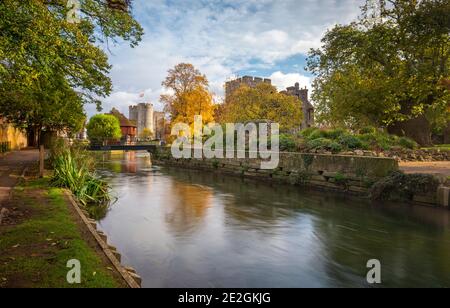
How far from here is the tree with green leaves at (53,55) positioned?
19.4ft

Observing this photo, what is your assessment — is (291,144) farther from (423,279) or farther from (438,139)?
(438,139)

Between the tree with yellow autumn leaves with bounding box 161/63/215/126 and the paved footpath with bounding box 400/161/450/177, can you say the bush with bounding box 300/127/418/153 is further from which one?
the tree with yellow autumn leaves with bounding box 161/63/215/126

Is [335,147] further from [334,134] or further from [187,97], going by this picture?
[187,97]

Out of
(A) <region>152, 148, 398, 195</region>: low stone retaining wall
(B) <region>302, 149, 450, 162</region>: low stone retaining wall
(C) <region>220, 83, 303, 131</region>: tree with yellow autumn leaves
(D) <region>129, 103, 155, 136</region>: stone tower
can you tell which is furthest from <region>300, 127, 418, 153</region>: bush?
(D) <region>129, 103, 155, 136</region>: stone tower

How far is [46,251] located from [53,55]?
3.75 meters

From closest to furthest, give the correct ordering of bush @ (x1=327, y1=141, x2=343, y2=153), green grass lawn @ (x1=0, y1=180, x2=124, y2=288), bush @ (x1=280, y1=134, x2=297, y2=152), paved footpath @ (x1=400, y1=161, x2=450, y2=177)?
green grass lawn @ (x1=0, y1=180, x2=124, y2=288)
paved footpath @ (x1=400, y1=161, x2=450, y2=177)
bush @ (x1=327, y1=141, x2=343, y2=153)
bush @ (x1=280, y1=134, x2=297, y2=152)

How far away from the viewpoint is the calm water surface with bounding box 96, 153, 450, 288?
621 cm

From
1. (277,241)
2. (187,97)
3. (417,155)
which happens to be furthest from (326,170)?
(187,97)

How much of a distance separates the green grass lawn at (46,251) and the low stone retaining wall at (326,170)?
11.3 m

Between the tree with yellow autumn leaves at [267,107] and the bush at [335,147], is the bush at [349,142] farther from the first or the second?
the tree with yellow autumn leaves at [267,107]

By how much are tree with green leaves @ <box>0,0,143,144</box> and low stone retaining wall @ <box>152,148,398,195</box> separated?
993 cm

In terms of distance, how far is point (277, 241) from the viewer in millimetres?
8555

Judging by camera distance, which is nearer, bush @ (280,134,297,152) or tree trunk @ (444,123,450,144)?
bush @ (280,134,297,152)

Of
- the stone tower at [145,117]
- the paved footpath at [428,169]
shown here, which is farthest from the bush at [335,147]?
the stone tower at [145,117]
